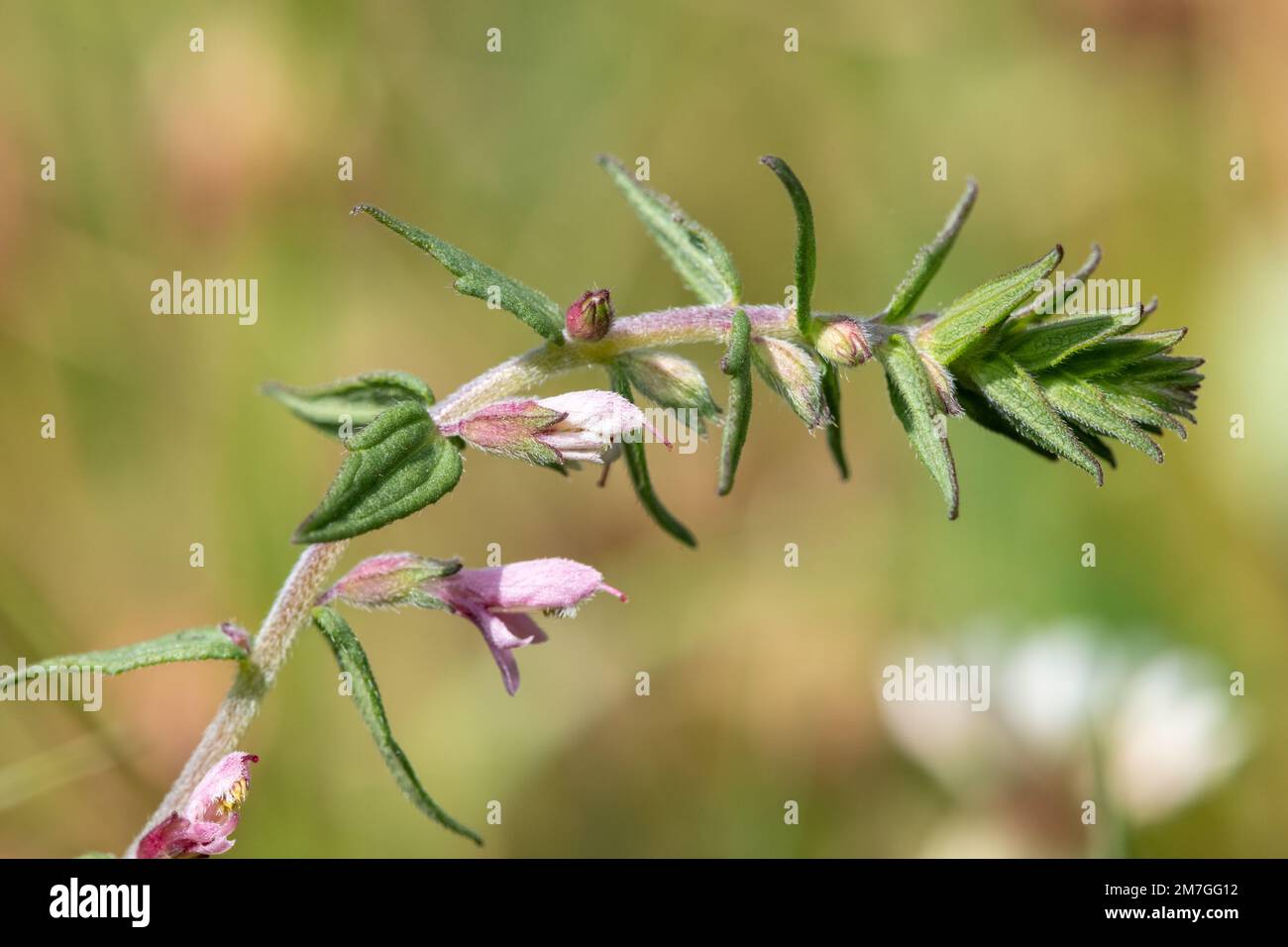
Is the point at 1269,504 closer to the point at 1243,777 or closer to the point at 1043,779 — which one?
the point at 1243,777

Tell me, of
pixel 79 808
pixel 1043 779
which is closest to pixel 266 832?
pixel 79 808

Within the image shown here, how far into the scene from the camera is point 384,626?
6.61m

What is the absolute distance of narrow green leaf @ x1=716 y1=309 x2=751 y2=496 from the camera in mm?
2727

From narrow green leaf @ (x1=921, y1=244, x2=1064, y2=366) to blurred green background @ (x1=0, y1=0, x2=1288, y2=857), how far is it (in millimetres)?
3290

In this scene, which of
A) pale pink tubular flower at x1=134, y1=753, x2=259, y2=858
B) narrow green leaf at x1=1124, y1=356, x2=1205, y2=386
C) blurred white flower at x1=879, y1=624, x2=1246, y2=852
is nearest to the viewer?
pale pink tubular flower at x1=134, y1=753, x2=259, y2=858

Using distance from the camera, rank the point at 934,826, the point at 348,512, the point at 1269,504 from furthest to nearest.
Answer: the point at 1269,504 → the point at 934,826 → the point at 348,512

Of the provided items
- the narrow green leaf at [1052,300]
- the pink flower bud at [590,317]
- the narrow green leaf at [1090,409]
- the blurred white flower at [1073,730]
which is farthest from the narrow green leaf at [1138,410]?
the blurred white flower at [1073,730]

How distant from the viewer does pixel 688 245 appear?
3.31 metres

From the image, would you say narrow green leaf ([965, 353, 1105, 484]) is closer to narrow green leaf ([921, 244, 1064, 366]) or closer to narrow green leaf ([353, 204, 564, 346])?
narrow green leaf ([921, 244, 1064, 366])

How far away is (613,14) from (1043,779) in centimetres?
507

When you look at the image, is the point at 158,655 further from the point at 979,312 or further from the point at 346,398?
the point at 979,312

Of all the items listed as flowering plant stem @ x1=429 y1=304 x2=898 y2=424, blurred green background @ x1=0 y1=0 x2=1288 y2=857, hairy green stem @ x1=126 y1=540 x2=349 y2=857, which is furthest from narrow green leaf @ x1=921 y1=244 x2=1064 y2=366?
blurred green background @ x1=0 y1=0 x2=1288 y2=857
